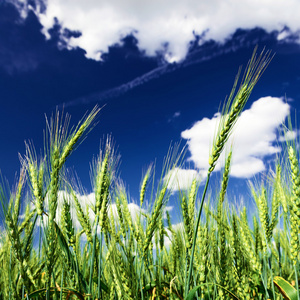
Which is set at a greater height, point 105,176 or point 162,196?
point 105,176

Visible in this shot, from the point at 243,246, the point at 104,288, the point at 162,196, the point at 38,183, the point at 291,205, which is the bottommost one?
the point at 104,288

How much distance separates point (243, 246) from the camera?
2.40 m

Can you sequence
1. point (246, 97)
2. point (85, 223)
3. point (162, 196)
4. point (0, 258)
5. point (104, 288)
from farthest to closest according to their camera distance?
point (0, 258) < point (104, 288) < point (85, 223) < point (162, 196) < point (246, 97)

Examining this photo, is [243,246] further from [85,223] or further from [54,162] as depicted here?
[54,162]

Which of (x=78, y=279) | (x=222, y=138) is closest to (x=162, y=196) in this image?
(x=222, y=138)

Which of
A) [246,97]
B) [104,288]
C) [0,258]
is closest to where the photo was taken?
[246,97]

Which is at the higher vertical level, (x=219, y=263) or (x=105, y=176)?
(x=105, y=176)

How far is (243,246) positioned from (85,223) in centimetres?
130

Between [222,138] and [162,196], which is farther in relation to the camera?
[162,196]

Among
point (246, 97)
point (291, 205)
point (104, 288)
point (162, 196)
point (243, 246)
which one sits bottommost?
point (104, 288)

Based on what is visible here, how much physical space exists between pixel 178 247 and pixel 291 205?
4.17 ft

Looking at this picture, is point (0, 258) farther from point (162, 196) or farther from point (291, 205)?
point (291, 205)

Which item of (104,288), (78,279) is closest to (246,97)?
(78,279)

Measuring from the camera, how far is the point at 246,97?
184 cm
